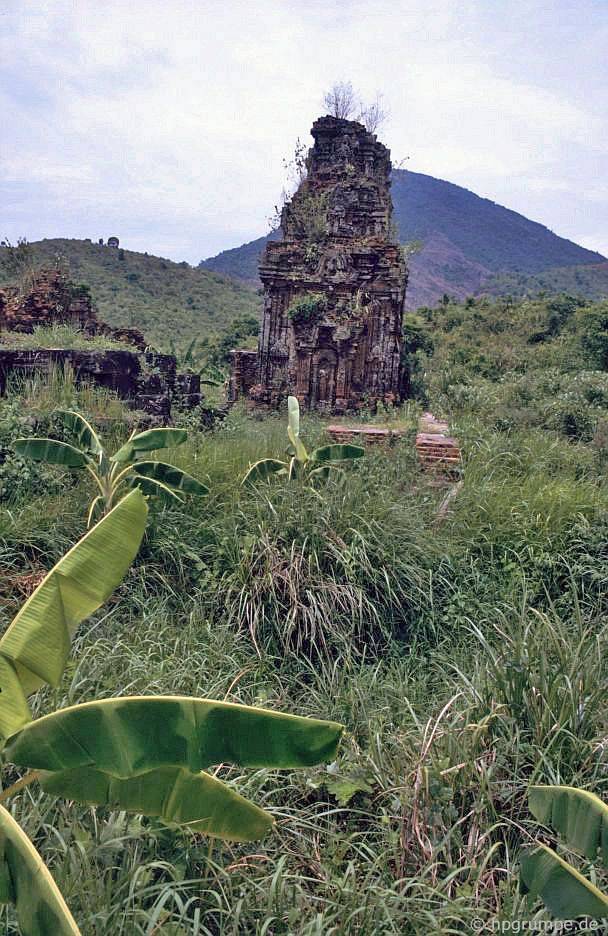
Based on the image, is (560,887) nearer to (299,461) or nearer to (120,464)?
(299,461)

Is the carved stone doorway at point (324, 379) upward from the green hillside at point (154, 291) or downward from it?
downward

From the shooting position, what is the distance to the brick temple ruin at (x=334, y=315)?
44.0ft

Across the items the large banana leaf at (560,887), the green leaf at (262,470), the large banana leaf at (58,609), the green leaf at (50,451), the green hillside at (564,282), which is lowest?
the large banana leaf at (560,887)

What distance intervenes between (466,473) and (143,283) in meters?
31.7

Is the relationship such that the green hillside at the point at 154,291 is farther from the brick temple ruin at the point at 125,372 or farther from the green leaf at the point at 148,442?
the green leaf at the point at 148,442

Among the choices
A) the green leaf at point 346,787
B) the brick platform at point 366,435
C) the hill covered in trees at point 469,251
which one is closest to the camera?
the green leaf at point 346,787

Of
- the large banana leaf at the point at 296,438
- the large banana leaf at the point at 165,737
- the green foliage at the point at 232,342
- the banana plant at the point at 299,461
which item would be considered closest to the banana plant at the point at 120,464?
the banana plant at the point at 299,461

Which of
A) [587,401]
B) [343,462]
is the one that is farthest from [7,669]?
[587,401]

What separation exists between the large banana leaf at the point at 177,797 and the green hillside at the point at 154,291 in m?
24.7

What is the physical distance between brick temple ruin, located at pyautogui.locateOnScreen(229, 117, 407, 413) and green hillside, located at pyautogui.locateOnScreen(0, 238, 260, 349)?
11745mm

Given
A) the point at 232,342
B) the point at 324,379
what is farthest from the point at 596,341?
the point at 232,342

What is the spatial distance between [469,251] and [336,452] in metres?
95.3

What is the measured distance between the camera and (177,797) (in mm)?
2068

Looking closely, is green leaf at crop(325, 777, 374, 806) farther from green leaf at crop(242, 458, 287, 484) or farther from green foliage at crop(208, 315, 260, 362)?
green foliage at crop(208, 315, 260, 362)
